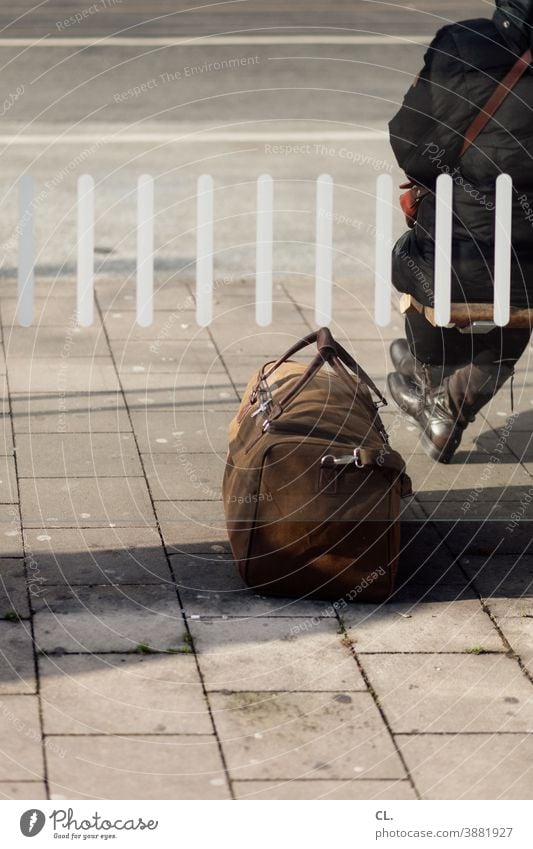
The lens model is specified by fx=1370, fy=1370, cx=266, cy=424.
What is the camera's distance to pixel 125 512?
499 centimetres

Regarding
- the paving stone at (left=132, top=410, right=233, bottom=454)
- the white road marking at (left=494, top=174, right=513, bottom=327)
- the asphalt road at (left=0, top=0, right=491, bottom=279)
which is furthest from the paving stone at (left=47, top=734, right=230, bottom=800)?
the asphalt road at (left=0, top=0, right=491, bottom=279)

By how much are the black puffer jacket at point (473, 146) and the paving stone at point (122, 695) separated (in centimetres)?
200

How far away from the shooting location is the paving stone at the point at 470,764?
341cm

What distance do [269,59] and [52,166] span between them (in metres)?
4.43

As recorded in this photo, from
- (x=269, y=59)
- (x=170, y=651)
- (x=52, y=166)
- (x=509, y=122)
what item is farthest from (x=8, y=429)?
(x=269, y=59)

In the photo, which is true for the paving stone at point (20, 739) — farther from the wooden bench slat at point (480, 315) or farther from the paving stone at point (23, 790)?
the wooden bench slat at point (480, 315)

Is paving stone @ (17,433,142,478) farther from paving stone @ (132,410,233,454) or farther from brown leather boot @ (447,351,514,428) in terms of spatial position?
brown leather boot @ (447,351,514,428)

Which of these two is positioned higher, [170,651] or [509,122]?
[509,122]

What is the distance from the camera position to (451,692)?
3.88 m

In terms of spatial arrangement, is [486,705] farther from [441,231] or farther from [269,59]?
[269,59]

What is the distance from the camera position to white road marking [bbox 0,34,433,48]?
14547 mm

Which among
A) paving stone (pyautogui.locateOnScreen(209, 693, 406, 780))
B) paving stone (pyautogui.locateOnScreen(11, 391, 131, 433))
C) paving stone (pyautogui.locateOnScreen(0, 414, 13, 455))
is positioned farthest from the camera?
paving stone (pyautogui.locateOnScreen(11, 391, 131, 433))

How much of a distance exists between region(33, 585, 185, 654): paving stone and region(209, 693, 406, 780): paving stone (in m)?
0.39
